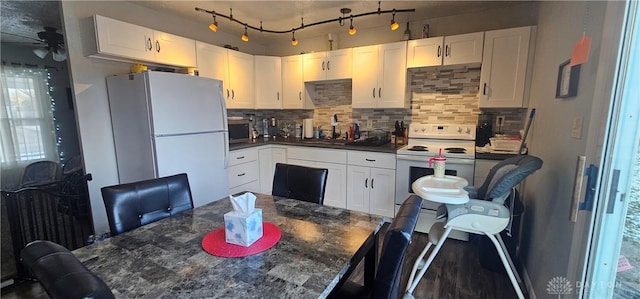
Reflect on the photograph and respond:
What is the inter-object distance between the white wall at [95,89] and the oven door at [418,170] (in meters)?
2.89

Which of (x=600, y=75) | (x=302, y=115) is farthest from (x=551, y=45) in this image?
(x=302, y=115)

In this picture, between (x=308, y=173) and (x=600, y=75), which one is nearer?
(x=600, y=75)

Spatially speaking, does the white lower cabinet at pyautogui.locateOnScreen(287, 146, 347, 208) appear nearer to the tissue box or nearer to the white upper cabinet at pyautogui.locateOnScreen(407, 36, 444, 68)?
the white upper cabinet at pyautogui.locateOnScreen(407, 36, 444, 68)

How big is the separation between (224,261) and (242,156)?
2420mm

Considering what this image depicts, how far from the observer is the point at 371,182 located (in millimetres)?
3035

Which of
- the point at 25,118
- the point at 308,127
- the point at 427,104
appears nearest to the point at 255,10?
the point at 308,127

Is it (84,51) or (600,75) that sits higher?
(84,51)

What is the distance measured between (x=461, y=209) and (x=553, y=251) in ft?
1.65

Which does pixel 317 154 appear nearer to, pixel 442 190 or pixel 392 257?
pixel 442 190

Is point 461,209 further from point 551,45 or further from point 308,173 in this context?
point 551,45

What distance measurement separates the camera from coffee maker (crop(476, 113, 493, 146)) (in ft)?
9.46

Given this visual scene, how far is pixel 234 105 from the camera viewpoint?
352 cm

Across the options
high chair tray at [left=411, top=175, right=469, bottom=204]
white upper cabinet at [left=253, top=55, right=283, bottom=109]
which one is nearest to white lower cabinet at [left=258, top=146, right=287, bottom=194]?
white upper cabinet at [left=253, top=55, right=283, bottom=109]

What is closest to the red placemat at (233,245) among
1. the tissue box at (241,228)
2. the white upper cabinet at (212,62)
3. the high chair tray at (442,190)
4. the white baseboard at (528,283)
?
the tissue box at (241,228)
